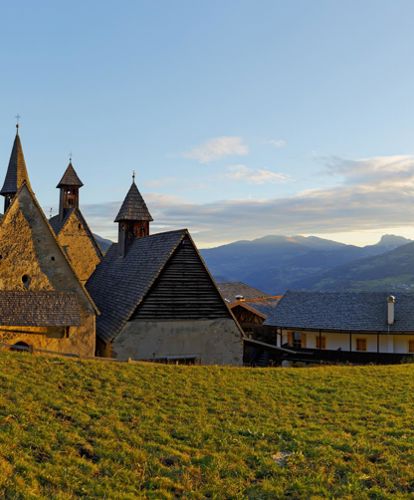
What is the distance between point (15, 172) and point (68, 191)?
40.0 feet

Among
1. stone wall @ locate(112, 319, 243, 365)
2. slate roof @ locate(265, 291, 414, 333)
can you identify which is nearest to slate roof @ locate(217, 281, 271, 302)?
slate roof @ locate(265, 291, 414, 333)

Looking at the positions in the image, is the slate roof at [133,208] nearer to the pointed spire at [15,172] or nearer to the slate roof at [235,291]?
the pointed spire at [15,172]

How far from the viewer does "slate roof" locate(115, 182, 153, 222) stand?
1405 inches

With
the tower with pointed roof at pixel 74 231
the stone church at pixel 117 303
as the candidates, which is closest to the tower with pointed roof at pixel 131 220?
the stone church at pixel 117 303

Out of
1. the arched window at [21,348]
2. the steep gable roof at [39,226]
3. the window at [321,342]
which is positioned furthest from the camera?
the window at [321,342]

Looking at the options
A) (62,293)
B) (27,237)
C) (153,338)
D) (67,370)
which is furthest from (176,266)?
(67,370)

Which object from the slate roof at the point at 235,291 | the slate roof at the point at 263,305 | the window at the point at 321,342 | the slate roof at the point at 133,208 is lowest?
the window at the point at 321,342

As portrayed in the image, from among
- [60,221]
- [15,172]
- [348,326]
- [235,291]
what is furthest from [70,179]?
[348,326]

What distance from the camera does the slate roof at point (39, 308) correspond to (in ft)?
78.5

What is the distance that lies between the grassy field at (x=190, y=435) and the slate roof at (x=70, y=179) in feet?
107

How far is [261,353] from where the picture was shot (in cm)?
4041

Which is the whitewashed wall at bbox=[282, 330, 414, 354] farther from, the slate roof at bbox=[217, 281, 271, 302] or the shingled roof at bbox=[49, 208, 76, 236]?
the shingled roof at bbox=[49, 208, 76, 236]

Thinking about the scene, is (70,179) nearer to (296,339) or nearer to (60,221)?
(60,221)

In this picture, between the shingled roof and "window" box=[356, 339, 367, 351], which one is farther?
the shingled roof
